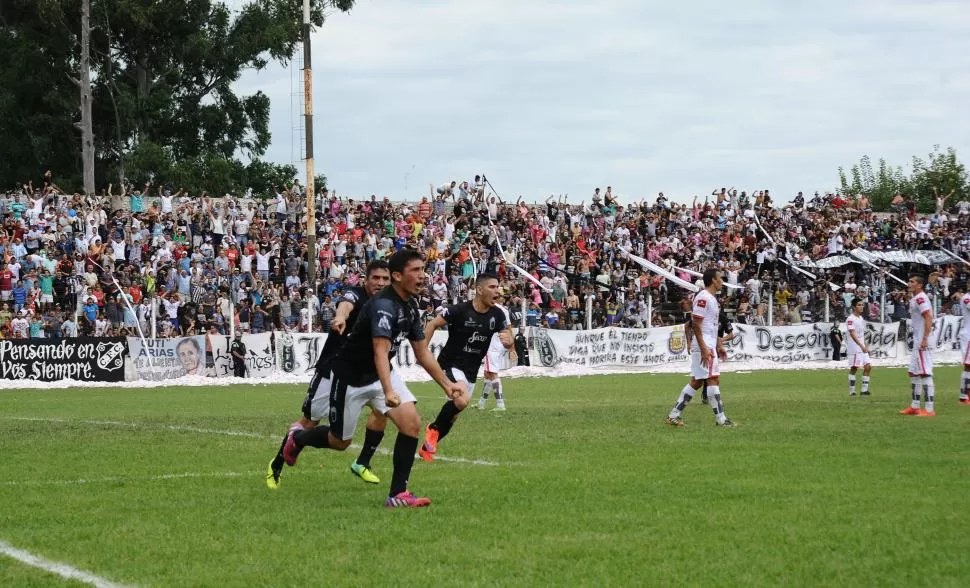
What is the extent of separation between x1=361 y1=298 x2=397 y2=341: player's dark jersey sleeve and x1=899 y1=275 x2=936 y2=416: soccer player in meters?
11.2

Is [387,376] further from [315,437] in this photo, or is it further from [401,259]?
[315,437]

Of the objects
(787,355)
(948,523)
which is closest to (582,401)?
(948,523)

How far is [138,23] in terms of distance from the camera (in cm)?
5078

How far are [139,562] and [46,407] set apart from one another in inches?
649

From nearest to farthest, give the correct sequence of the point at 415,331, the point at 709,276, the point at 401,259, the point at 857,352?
the point at 401,259 < the point at 415,331 < the point at 709,276 < the point at 857,352

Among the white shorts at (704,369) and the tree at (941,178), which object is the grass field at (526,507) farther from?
the tree at (941,178)

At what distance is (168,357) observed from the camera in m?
32.0

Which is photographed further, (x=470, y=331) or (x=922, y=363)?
(x=922, y=363)

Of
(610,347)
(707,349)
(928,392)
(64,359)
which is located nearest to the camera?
(707,349)

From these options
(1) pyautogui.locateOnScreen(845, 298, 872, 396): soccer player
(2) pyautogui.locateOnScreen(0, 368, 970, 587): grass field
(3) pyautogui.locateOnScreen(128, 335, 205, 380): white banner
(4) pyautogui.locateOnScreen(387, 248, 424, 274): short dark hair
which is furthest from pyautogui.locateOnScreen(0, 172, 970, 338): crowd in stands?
(4) pyautogui.locateOnScreen(387, 248, 424, 274): short dark hair

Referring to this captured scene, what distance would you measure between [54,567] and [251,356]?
85.1 ft

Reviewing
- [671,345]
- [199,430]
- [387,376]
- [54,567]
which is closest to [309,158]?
[671,345]

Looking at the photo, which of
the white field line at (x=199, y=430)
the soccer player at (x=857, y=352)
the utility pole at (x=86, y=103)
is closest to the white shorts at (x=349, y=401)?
the white field line at (x=199, y=430)

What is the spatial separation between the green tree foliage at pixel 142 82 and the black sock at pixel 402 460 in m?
42.7
